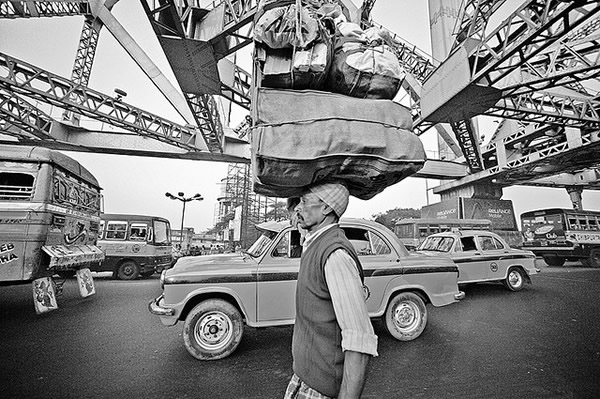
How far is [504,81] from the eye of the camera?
9508mm

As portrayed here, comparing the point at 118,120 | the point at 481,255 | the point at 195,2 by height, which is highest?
the point at 195,2

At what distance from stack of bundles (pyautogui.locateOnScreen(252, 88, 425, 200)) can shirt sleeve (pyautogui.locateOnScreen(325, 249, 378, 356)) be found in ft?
1.80

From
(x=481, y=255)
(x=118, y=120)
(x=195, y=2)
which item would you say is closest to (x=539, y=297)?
(x=481, y=255)

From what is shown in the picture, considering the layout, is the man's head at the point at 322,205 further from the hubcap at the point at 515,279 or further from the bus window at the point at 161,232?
the bus window at the point at 161,232

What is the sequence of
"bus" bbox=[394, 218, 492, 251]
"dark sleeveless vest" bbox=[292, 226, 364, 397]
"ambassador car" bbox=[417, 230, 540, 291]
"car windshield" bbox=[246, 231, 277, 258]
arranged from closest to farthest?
"dark sleeveless vest" bbox=[292, 226, 364, 397], "car windshield" bbox=[246, 231, 277, 258], "ambassador car" bbox=[417, 230, 540, 291], "bus" bbox=[394, 218, 492, 251]

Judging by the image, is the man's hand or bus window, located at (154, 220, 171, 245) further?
bus window, located at (154, 220, 171, 245)

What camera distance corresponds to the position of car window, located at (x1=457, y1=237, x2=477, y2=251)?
8.15 meters

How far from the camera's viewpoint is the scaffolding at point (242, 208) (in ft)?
107

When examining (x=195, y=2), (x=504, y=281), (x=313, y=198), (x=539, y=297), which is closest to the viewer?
(x=313, y=198)

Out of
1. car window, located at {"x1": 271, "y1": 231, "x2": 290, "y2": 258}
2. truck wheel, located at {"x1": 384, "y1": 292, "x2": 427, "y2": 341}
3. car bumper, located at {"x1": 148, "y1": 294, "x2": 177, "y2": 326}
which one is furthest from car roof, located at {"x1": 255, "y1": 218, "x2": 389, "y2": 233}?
car bumper, located at {"x1": 148, "y1": 294, "x2": 177, "y2": 326}

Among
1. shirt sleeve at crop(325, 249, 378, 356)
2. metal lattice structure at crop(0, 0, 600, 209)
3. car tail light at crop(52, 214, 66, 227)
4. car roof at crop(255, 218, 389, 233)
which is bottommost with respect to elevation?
shirt sleeve at crop(325, 249, 378, 356)

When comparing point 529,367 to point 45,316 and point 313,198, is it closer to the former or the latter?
point 313,198

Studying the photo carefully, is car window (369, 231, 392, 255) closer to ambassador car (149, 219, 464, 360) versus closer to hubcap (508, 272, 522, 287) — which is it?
ambassador car (149, 219, 464, 360)

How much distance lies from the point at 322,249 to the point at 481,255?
833 centimetres
